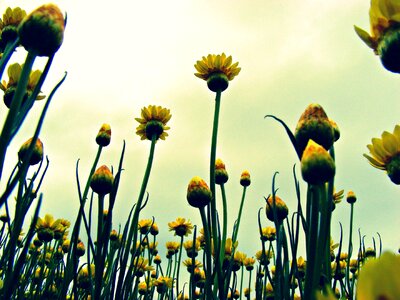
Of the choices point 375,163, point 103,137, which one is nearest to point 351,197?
point 375,163

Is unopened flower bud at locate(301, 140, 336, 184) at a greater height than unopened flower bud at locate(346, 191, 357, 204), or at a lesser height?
lesser

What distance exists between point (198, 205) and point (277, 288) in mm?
496

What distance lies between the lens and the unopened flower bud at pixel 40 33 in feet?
3.06

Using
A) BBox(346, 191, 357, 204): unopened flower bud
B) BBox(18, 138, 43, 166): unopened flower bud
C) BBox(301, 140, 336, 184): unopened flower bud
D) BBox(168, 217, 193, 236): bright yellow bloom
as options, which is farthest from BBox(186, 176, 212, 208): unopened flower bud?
BBox(346, 191, 357, 204): unopened flower bud

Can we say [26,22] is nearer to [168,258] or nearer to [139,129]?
[139,129]

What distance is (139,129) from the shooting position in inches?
107

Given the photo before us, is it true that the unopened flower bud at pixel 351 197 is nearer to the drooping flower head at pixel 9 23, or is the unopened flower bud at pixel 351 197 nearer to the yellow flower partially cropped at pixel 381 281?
the drooping flower head at pixel 9 23

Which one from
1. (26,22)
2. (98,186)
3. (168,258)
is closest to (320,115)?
(26,22)

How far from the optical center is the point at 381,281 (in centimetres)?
30

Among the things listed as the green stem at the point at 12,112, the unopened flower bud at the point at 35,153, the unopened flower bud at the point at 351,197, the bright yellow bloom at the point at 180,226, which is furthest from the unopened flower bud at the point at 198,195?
the unopened flower bud at the point at 351,197

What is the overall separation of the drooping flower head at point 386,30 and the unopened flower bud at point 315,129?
196 millimetres

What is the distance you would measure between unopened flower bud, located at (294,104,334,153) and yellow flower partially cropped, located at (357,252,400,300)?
0.80 meters

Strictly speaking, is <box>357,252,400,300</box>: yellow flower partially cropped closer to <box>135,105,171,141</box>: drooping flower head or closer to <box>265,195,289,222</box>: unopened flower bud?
<box>265,195,289,222</box>: unopened flower bud

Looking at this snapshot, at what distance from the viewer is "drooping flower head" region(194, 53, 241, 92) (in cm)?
236
